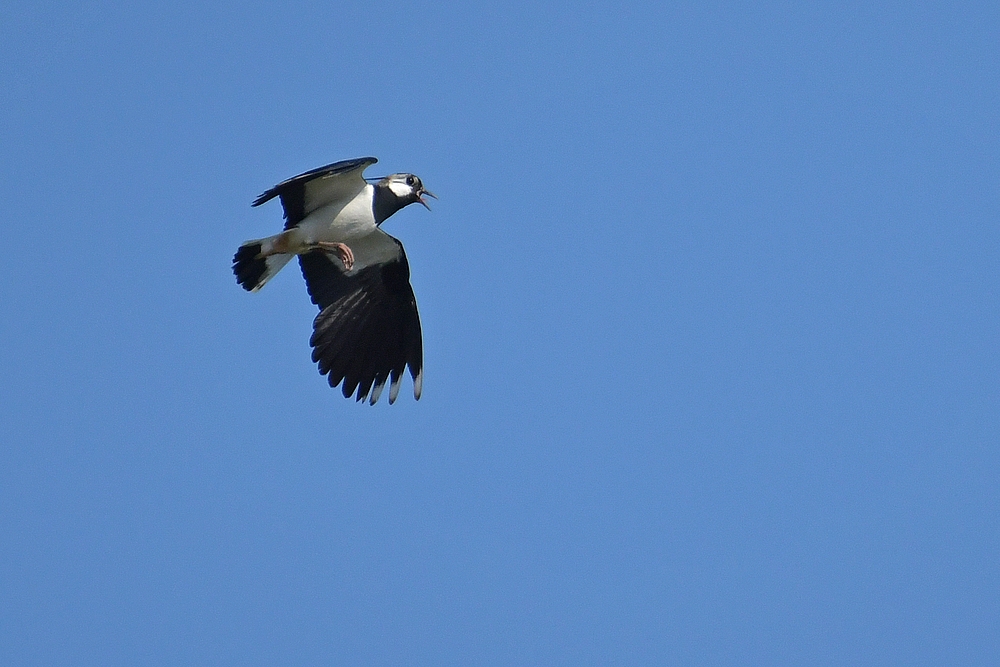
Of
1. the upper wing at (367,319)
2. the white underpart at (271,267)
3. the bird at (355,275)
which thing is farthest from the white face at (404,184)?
the white underpart at (271,267)

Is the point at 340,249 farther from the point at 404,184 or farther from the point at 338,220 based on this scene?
the point at 404,184

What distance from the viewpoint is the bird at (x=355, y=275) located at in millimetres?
12031

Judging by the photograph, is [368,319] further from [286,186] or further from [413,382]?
[286,186]

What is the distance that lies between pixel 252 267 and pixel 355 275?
3.88 ft

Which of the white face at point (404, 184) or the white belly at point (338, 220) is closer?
the white belly at point (338, 220)

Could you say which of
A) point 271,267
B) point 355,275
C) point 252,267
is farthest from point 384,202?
point 252,267

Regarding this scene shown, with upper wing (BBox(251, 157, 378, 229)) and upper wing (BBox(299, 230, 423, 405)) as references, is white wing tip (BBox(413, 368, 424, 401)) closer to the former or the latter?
upper wing (BBox(299, 230, 423, 405))

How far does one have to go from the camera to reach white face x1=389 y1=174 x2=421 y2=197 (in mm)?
12555

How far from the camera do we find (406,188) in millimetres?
12688

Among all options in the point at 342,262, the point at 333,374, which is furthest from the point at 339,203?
the point at 333,374

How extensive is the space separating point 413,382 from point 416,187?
1987mm

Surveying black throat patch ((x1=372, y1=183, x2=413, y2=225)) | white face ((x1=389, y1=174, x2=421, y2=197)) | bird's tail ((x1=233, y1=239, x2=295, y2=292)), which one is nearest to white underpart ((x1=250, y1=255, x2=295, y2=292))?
bird's tail ((x1=233, y1=239, x2=295, y2=292))

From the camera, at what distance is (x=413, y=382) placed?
512 inches

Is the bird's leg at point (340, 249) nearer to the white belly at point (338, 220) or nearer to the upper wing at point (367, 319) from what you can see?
the white belly at point (338, 220)
